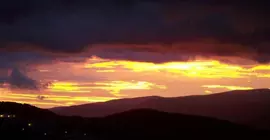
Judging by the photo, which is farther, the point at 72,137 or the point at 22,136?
the point at 72,137

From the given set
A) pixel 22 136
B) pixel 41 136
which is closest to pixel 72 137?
pixel 41 136

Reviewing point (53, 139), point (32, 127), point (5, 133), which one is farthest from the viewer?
point (32, 127)

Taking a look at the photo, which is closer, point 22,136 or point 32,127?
point 22,136

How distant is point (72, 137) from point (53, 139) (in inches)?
562

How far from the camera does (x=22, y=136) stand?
575ft

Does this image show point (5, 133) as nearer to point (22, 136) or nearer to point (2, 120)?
point (22, 136)

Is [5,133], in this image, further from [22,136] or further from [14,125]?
[14,125]

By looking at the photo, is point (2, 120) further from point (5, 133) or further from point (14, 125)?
point (5, 133)

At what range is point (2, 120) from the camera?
195250 millimetres

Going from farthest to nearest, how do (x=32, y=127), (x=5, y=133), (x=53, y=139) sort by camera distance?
(x=32, y=127) < (x=53, y=139) < (x=5, y=133)

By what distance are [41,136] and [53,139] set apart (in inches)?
230

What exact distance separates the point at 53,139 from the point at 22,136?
13914 millimetres

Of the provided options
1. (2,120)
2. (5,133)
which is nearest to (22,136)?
(5,133)

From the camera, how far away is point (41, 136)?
190 m
